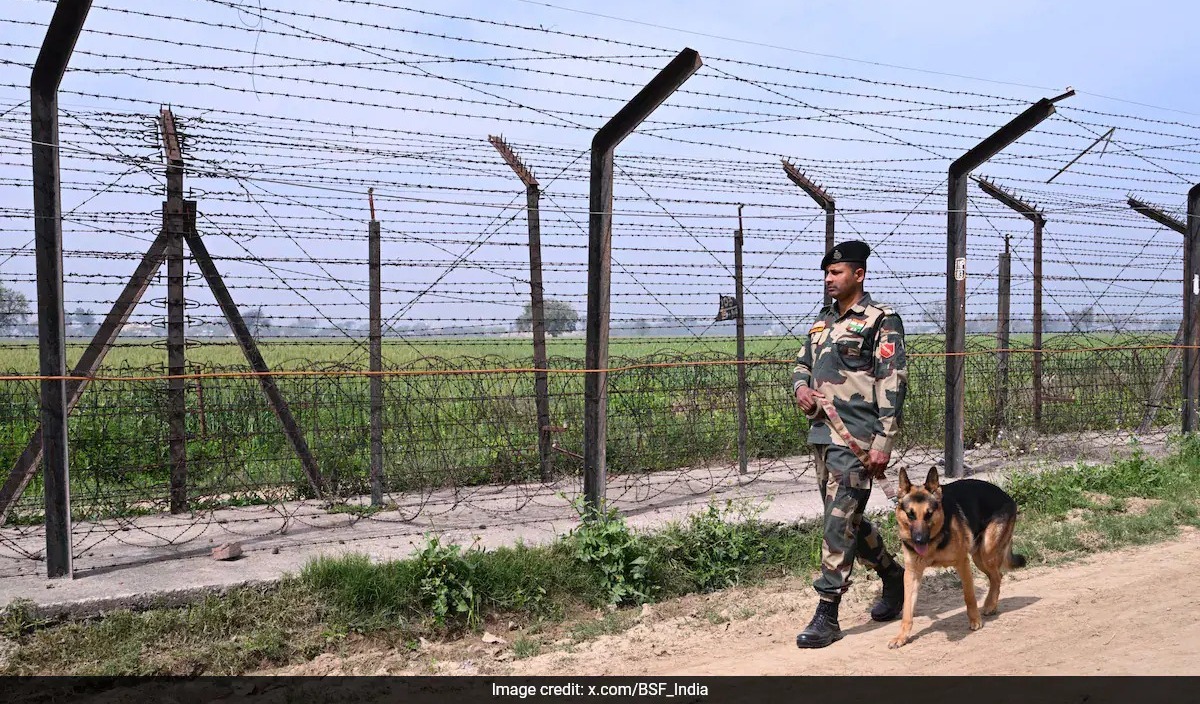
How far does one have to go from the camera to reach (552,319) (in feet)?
26.8

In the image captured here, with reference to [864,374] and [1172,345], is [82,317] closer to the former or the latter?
[864,374]

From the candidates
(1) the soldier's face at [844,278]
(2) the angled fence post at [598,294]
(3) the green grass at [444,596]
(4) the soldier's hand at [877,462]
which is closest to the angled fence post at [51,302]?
(3) the green grass at [444,596]

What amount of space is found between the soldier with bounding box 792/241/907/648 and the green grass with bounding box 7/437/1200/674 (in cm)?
128

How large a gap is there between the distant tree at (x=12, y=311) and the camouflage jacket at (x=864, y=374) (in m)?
4.62

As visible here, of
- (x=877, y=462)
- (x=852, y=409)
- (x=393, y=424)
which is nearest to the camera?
(x=877, y=462)

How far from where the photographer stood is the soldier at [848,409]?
15.0 ft

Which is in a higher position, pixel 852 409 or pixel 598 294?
pixel 598 294

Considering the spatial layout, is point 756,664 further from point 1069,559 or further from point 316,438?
point 316,438

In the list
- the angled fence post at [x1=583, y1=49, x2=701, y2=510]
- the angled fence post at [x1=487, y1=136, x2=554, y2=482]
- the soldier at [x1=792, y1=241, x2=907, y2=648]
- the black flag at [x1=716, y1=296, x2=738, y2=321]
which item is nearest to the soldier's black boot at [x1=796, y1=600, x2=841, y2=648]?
the soldier at [x1=792, y1=241, x2=907, y2=648]

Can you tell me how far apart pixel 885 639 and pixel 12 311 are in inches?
221

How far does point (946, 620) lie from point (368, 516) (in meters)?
3.94

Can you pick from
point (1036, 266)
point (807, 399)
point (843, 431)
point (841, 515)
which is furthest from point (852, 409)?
point (1036, 266)

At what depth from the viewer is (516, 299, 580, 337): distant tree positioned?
7874 mm

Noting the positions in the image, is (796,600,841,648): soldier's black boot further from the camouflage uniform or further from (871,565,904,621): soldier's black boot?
(871,565,904,621): soldier's black boot
